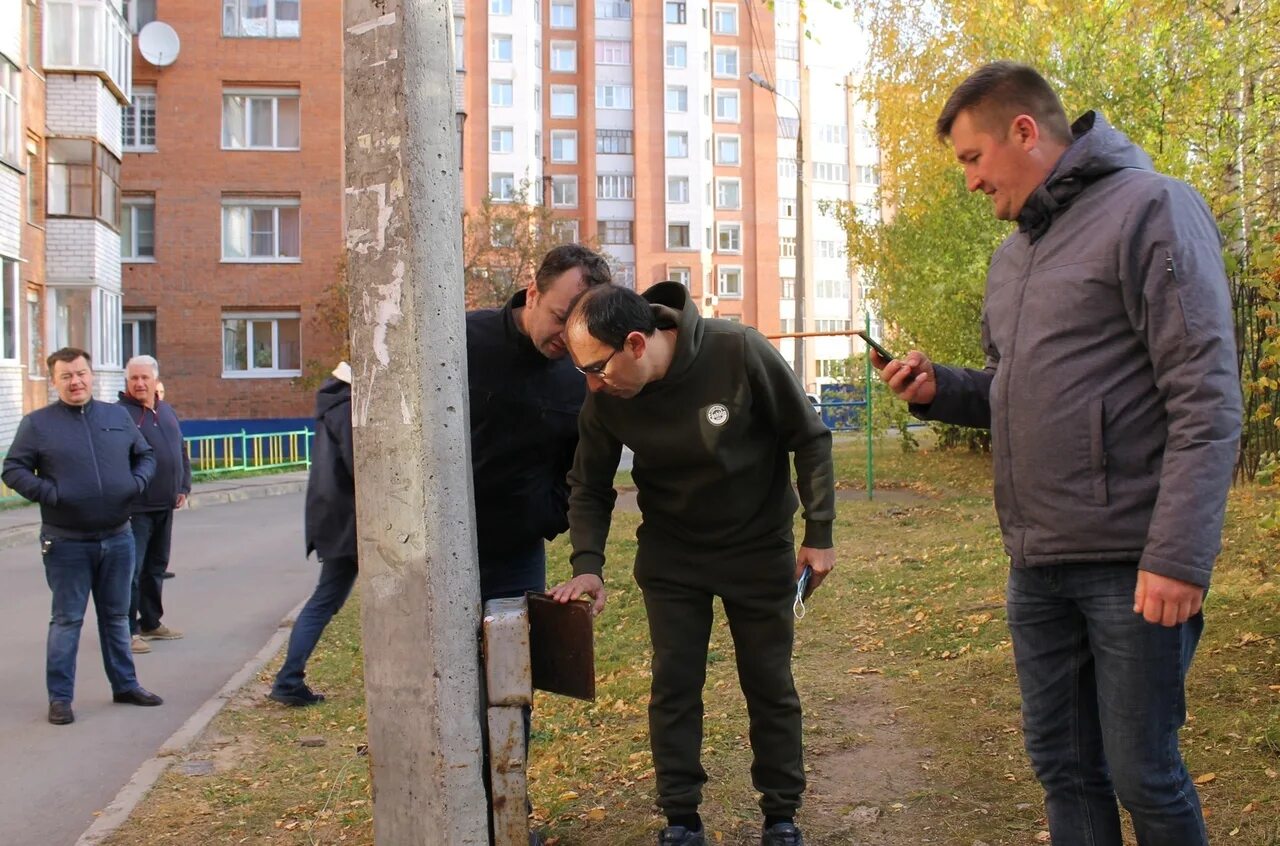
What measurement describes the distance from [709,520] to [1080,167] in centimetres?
166

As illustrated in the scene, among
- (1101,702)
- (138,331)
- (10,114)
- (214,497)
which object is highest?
(10,114)

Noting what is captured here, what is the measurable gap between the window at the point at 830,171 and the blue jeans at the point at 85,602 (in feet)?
270

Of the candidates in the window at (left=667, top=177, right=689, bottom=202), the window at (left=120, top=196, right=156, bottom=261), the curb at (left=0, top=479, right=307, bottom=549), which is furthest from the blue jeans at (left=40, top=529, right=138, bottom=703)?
the window at (left=667, top=177, right=689, bottom=202)

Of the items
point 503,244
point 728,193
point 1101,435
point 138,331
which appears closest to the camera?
point 1101,435

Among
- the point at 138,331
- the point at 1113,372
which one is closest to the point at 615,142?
the point at 138,331

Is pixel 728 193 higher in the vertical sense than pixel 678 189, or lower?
higher

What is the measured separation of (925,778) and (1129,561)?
2308 mm

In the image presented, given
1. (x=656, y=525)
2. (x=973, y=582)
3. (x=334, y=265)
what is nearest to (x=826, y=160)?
(x=334, y=265)

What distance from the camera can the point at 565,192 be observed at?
239ft

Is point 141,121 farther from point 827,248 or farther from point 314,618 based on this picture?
point 827,248

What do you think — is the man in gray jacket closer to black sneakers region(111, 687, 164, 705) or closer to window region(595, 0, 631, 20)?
black sneakers region(111, 687, 164, 705)

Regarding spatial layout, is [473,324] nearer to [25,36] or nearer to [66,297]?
[25,36]

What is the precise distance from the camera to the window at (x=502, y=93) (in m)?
67.8

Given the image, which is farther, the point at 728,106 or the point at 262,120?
the point at 728,106
